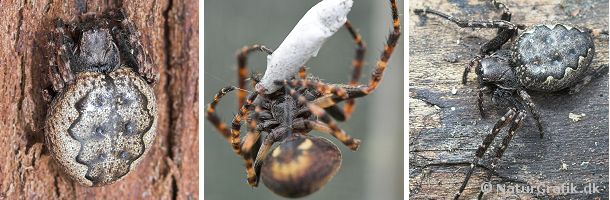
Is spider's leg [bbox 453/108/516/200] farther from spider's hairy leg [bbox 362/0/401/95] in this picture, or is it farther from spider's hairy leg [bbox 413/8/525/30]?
spider's hairy leg [bbox 362/0/401/95]

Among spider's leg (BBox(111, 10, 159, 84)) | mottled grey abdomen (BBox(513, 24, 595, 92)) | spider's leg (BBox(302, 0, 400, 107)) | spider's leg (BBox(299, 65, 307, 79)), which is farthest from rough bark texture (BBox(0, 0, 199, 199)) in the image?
mottled grey abdomen (BBox(513, 24, 595, 92))

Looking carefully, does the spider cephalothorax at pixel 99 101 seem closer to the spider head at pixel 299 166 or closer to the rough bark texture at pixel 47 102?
the rough bark texture at pixel 47 102

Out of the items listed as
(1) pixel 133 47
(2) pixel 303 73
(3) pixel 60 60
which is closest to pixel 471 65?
(2) pixel 303 73

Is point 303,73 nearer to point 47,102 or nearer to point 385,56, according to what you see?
point 385,56

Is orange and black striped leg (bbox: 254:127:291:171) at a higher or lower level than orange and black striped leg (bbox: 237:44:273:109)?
lower

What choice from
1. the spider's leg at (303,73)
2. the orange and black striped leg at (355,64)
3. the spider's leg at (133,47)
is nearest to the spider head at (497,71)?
the orange and black striped leg at (355,64)
